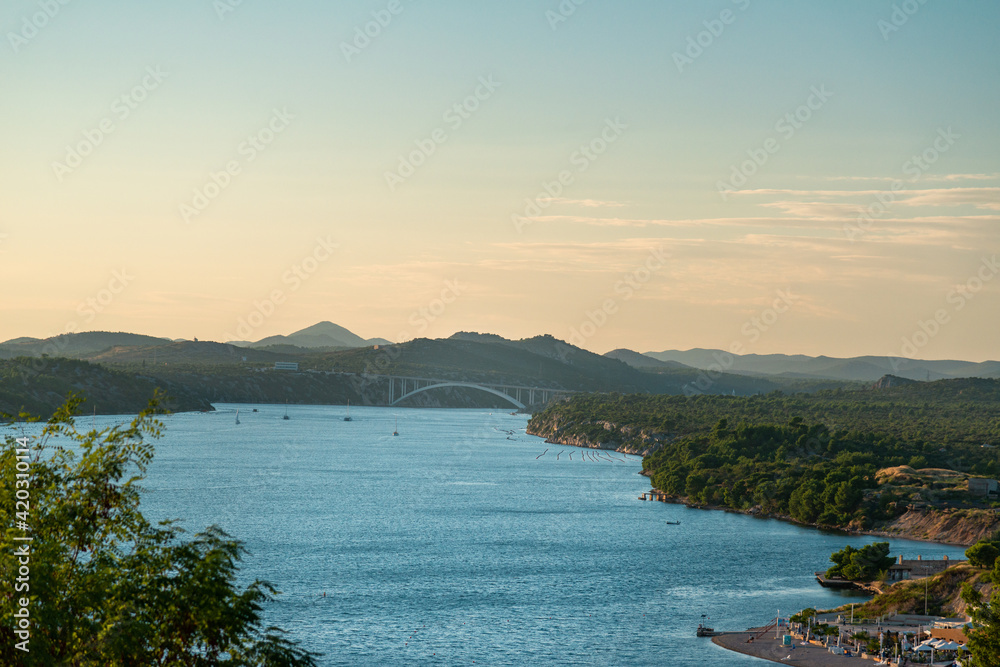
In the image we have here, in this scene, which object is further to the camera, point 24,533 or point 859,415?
point 859,415

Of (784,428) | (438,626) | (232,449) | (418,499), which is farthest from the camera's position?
(232,449)

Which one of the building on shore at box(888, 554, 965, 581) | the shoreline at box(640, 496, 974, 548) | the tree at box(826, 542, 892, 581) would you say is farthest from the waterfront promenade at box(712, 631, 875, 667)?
the shoreline at box(640, 496, 974, 548)

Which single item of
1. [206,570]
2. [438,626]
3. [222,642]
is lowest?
[438,626]

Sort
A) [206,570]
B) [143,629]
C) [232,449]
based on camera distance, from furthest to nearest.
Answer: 1. [232,449]
2. [206,570]
3. [143,629]

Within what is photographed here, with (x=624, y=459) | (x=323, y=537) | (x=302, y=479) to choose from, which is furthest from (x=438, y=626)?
(x=624, y=459)

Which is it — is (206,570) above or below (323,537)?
above

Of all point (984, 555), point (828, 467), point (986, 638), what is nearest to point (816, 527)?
point (828, 467)

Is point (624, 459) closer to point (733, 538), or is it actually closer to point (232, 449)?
point (232, 449)

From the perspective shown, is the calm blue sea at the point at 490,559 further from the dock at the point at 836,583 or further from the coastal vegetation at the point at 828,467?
the coastal vegetation at the point at 828,467
